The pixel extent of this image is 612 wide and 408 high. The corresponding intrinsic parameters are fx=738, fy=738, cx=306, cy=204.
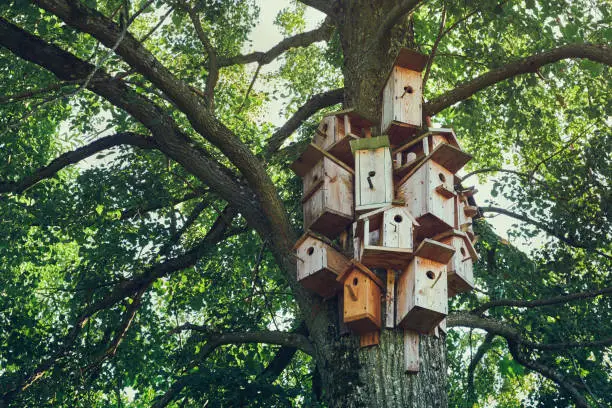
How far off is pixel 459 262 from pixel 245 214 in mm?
1516

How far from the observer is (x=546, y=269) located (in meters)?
7.41

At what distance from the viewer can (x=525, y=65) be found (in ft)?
16.9

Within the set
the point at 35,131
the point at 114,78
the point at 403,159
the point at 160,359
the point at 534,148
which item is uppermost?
the point at 35,131

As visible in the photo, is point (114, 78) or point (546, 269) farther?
point (546, 269)

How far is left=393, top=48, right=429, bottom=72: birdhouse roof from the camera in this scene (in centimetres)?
520

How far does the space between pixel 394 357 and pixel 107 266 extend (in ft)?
13.5

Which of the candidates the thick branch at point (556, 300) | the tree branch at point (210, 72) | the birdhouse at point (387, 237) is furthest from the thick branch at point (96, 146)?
the thick branch at point (556, 300)

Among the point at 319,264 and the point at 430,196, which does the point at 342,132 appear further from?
the point at 319,264

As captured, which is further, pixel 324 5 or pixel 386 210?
pixel 324 5

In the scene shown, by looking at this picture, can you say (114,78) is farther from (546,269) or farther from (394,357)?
(546,269)

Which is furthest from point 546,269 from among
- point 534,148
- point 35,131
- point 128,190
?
point 35,131

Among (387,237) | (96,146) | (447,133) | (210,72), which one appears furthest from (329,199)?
(210,72)

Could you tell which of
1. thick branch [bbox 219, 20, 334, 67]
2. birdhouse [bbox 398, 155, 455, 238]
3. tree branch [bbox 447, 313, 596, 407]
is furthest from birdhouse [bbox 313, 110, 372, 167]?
thick branch [bbox 219, 20, 334, 67]

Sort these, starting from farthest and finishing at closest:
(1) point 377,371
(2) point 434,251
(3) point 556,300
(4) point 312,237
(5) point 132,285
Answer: (5) point 132,285 → (3) point 556,300 → (4) point 312,237 → (2) point 434,251 → (1) point 377,371
